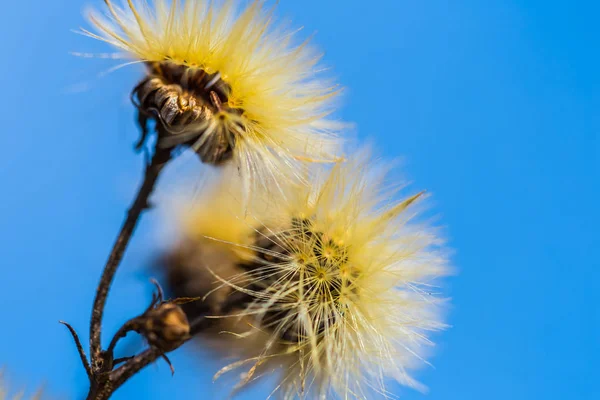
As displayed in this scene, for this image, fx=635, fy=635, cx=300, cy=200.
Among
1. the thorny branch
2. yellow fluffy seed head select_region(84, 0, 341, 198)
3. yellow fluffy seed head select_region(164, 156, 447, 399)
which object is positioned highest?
yellow fluffy seed head select_region(84, 0, 341, 198)

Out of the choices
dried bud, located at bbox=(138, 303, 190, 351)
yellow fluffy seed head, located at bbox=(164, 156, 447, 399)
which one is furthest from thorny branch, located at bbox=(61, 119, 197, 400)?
yellow fluffy seed head, located at bbox=(164, 156, 447, 399)

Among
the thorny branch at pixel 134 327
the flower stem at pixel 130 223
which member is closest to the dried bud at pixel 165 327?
the thorny branch at pixel 134 327

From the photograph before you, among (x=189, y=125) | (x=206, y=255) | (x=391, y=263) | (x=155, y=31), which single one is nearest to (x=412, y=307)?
(x=391, y=263)

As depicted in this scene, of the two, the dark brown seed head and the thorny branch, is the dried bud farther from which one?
the dark brown seed head

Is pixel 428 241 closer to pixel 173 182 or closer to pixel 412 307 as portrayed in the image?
pixel 412 307

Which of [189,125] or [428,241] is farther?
[428,241]

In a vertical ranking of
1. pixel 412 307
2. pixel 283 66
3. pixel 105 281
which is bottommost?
pixel 105 281

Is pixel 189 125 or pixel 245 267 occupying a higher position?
pixel 189 125
